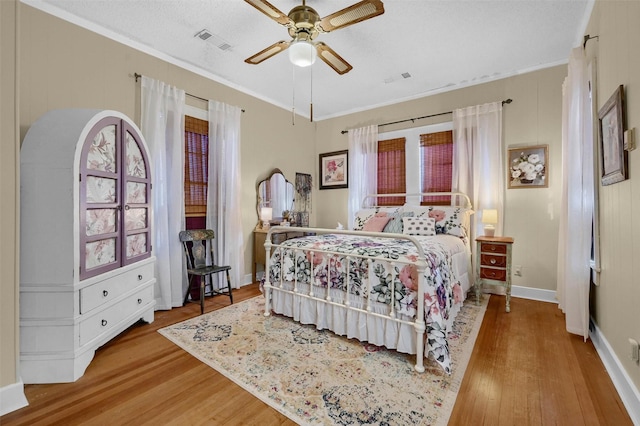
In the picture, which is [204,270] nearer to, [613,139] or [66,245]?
[66,245]

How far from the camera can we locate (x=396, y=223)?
12.0 ft

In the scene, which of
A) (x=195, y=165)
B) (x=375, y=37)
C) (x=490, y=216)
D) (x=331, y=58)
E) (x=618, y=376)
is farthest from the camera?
(x=195, y=165)

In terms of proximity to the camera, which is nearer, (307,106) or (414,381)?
(414,381)

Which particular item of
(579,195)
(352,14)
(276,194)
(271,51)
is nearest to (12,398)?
(271,51)

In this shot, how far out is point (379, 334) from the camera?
221 centimetres

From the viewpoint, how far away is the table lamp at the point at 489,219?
10.9 ft

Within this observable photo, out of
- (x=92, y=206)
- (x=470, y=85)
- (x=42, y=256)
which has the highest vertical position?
(x=470, y=85)

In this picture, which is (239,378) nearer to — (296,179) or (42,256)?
(42,256)

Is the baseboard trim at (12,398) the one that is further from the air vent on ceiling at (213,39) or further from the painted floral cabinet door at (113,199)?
the air vent on ceiling at (213,39)

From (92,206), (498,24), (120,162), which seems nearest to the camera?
(92,206)

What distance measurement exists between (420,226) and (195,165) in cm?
290

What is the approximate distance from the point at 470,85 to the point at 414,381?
372 centimetres

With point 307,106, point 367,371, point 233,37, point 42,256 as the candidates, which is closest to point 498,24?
point 233,37

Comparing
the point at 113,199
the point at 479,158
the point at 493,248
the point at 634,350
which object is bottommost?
the point at 634,350
